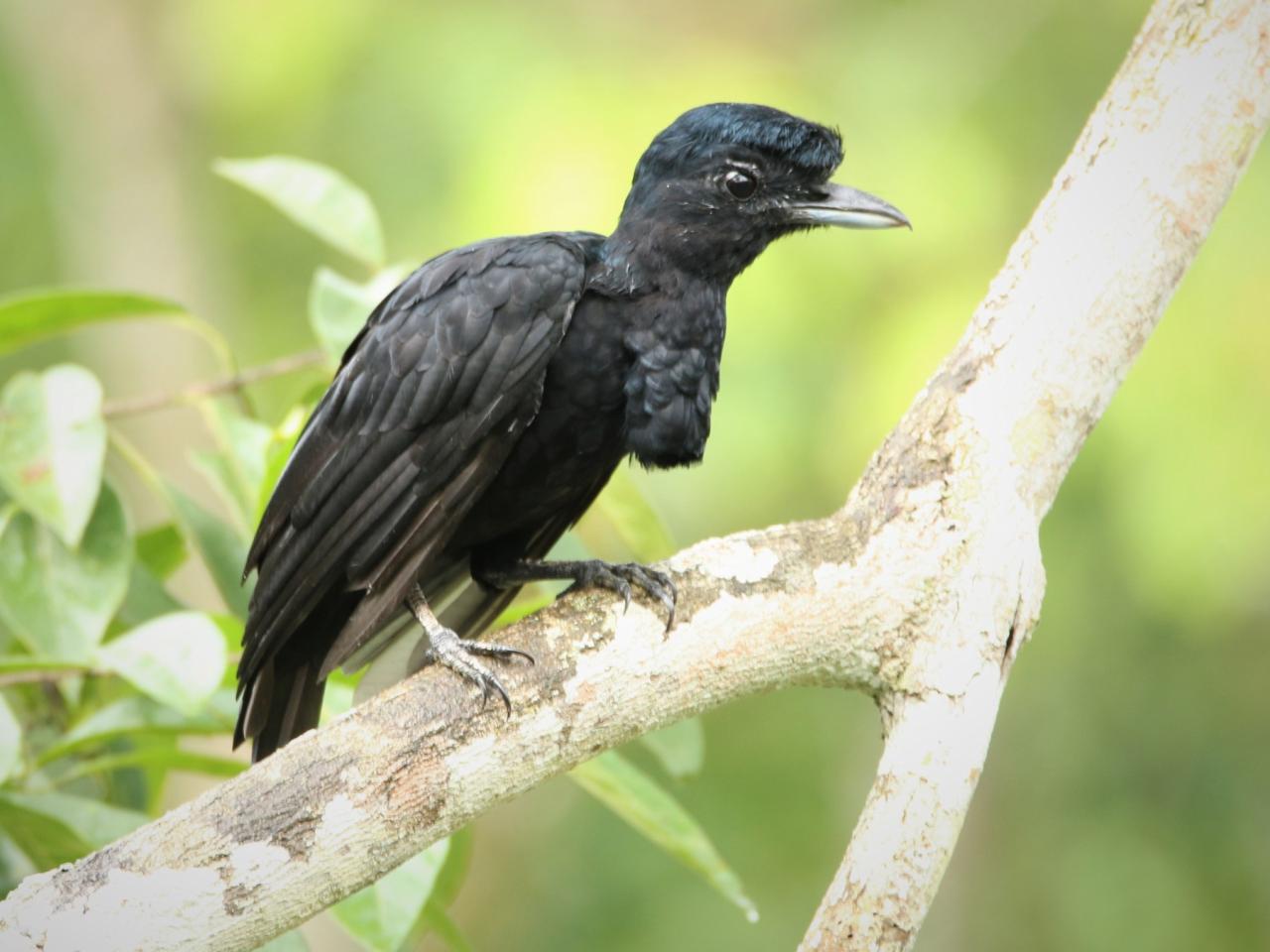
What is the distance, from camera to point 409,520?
8.48 ft

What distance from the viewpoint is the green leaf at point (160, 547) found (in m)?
3.08

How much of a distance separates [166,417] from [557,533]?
2.77 meters

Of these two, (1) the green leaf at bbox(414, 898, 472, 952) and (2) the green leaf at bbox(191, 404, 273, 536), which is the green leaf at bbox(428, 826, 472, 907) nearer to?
(1) the green leaf at bbox(414, 898, 472, 952)

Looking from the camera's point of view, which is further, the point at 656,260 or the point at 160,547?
the point at 160,547

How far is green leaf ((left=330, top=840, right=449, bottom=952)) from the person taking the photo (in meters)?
2.31

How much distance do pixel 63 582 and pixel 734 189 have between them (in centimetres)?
138

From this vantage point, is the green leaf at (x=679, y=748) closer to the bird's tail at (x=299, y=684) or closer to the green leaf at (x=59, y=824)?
the bird's tail at (x=299, y=684)

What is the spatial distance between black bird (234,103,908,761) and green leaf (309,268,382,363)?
0.29 ft

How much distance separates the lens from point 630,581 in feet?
7.92

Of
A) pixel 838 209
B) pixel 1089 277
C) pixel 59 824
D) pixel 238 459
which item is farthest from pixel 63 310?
pixel 1089 277

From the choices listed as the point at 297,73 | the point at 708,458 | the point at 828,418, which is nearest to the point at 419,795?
the point at 708,458

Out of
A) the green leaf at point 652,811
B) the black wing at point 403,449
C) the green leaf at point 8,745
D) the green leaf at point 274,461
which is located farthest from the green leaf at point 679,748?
the green leaf at point 8,745

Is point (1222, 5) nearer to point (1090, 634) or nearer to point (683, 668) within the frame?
point (683, 668)

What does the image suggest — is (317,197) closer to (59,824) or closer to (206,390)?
(206,390)
